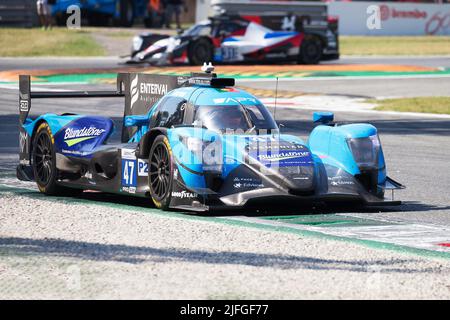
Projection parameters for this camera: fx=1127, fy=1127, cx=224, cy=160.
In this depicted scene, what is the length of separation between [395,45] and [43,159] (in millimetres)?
33401

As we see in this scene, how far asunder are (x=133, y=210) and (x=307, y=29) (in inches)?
919

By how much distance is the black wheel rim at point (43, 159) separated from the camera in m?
12.4

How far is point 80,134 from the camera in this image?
12188mm

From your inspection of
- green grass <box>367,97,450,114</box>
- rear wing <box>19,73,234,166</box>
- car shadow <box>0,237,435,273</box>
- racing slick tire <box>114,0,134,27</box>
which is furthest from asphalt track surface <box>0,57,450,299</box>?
racing slick tire <box>114,0,134,27</box>

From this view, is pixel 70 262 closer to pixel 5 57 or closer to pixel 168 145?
pixel 168 145

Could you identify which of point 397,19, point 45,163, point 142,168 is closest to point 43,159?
point 45,163

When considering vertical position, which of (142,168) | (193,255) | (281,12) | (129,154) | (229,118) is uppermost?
(281,12)

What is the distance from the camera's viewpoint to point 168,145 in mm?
10758

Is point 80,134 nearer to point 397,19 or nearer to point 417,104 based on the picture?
point 417,104

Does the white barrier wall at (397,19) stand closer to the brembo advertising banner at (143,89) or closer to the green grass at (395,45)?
the green grass at (395,45)

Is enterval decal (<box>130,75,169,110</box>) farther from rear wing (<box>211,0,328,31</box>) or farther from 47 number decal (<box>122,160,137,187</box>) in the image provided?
rear wing (<box>211,0,328,31</box>)

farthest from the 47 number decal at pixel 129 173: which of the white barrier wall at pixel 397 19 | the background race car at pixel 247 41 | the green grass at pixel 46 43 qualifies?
the white barrier wall at pixel 397 19
